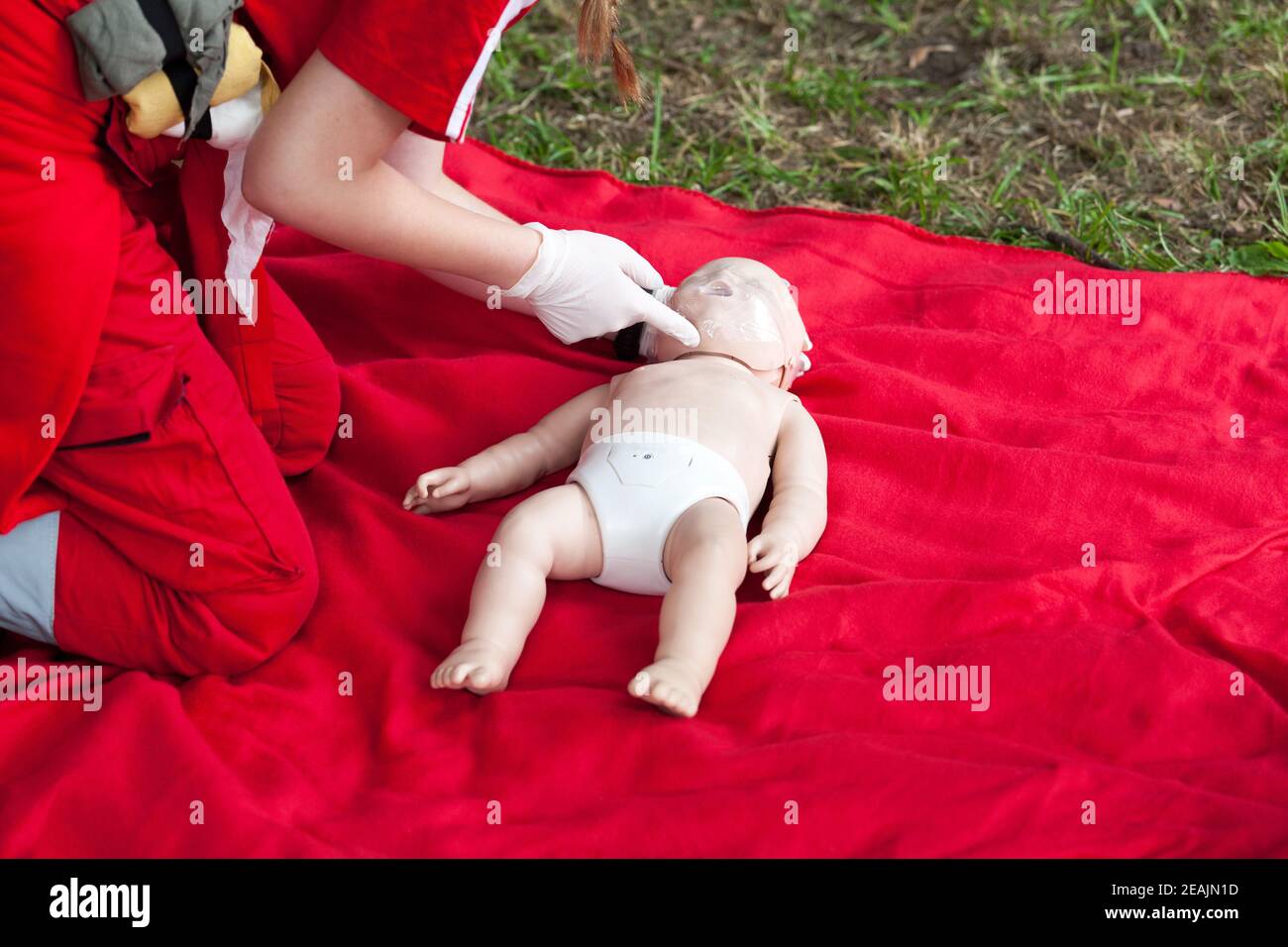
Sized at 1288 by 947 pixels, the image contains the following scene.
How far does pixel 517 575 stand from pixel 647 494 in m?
0.26

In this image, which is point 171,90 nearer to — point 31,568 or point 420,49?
point 420,49

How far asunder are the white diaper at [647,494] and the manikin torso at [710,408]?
0.04m

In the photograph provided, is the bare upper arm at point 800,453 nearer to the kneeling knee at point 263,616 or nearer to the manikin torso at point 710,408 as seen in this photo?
the manikin torso at point 710,408

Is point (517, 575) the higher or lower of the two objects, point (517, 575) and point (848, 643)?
the higher

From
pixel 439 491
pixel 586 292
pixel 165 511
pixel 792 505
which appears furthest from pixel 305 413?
pixel 792 505

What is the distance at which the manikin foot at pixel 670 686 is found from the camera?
6.12 ft

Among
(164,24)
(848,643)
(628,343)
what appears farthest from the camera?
(628,343)

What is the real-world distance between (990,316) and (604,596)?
113cm

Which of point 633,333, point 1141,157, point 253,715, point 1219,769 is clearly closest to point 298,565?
point 253,715

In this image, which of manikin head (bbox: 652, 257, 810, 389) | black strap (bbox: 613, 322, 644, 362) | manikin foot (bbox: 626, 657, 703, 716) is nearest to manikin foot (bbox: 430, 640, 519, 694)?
manikin foot (bbox: 626, 657, 703, 716)

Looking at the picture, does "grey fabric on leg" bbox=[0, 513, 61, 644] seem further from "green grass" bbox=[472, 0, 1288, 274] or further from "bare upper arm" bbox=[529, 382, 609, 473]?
"green grass" bbox=[472, 0, 1288, 274]

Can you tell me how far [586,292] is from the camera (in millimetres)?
2238

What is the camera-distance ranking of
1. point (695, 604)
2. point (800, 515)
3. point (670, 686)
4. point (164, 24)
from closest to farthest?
point (164, 24) < point (670, 686) < point (695, 604) < point (800, 515)

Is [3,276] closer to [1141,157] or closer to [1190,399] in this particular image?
[1190,399]
